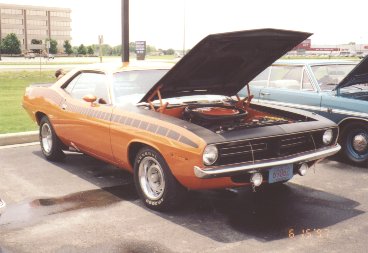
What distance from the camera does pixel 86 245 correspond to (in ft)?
13.3

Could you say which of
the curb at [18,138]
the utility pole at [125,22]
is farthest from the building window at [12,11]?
the curb at [18,138]

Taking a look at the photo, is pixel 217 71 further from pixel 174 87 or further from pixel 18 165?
pixel 18 165

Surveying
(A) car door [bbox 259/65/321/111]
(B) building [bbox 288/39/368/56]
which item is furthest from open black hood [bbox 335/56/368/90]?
(B) building [bbox 288/39/368/56]

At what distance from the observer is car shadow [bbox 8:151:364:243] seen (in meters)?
4.43

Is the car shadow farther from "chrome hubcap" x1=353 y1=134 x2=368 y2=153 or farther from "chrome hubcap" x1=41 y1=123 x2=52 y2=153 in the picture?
"chrome hubcap" x1=353 y1=134 x2=368 y2=153

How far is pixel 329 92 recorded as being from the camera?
7.41 metres

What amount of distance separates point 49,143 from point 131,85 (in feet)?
6.57

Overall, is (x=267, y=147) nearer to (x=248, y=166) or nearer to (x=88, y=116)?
(x=248, y=166)

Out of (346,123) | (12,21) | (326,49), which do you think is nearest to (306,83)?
(346,123)

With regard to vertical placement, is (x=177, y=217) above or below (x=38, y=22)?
below

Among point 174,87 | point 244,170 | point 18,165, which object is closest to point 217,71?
point 174,87

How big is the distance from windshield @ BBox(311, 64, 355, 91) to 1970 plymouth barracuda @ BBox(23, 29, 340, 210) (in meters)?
2.15

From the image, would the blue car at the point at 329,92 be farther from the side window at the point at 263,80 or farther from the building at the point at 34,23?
the building at the point at 34,23

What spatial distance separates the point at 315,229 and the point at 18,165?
4317 mm
